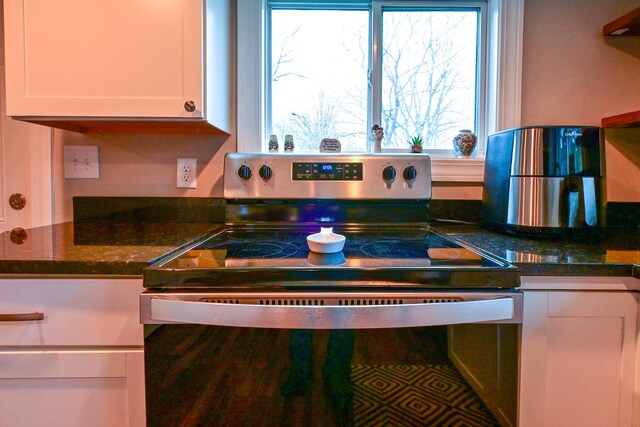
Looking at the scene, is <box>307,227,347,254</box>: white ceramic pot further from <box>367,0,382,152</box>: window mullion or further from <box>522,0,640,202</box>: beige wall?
<box>522,0,640,202</box>: beige wall

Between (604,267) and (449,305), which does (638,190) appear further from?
(449,305)

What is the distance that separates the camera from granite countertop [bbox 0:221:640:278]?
0.76 m

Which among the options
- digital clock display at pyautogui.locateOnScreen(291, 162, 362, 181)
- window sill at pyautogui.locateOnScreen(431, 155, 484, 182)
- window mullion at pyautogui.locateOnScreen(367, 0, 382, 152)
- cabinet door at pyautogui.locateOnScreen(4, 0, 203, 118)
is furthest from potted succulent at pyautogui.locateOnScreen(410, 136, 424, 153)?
cabinet door at pyautogui.locateOnScreen(4, 0, 203, 118)

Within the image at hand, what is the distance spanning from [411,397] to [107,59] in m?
1.20

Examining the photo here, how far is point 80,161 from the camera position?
1.41 metres

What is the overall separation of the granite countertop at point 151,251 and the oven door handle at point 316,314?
5.7 inches

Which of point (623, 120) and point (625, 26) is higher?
point (625, 26)

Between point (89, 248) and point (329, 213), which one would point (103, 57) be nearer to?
point (89, 248)

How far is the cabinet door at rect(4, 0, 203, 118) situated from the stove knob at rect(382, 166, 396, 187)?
616 millimetres

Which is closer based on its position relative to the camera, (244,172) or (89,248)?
(89,248)

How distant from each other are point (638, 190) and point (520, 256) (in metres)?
0.94

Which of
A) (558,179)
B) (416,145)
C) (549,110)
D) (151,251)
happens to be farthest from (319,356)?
(549,110)

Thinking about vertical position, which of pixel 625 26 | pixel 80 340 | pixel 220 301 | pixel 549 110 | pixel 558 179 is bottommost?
pixel 80 340

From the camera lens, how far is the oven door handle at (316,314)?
26.7 inches
